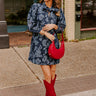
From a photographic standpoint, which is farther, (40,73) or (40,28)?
(40,73)

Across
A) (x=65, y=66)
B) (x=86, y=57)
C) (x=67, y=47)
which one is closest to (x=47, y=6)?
(x=65, y=66)

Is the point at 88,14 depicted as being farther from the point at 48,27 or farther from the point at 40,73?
the point at 48,27

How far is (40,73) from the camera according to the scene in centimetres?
483

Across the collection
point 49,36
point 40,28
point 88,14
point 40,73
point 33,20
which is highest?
point 33,20

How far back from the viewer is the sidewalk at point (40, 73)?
12.9 feet

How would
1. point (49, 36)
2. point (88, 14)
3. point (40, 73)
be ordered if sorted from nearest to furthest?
point (49, 36)
point (40, 73)
point (88, 14)

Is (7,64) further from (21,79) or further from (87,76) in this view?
(87,76)

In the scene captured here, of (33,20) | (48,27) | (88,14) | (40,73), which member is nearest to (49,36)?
(48,27)

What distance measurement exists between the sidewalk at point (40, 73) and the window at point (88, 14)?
2220 mm

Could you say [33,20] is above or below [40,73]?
above

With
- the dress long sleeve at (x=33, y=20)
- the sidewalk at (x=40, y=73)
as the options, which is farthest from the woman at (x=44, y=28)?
the sidewalk at (x=40, y=73)

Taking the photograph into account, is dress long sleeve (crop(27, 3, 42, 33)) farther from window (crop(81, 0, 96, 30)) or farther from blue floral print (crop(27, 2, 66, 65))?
window (crop(81, 0, 96, 30))

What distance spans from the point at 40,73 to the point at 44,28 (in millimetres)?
1970

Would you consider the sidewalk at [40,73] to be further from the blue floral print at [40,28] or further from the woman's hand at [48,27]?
the woman's hand at [48,27]
